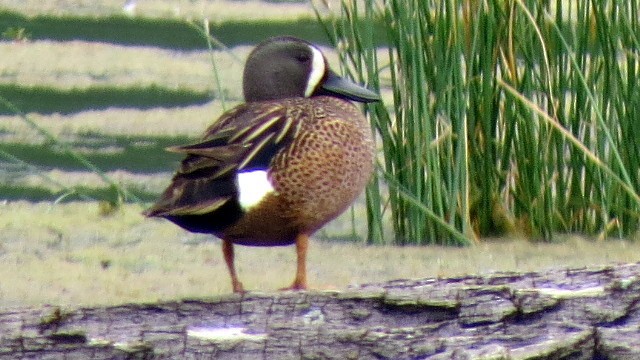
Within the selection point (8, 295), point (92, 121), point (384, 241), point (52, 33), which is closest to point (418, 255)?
point (384, 241)

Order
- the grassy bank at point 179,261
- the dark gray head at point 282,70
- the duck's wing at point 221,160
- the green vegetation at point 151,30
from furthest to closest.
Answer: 1. the green vegetation at point 151,30
2. the grassy bank at point 179,261
3. the dark gray head at point 282,70
4. the duck's wing at point 221,160

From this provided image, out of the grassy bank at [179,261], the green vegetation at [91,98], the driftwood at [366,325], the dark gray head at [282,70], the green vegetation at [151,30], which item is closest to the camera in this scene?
the driftwood at [366,325]

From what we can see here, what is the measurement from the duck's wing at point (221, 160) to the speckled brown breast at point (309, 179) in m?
0.04

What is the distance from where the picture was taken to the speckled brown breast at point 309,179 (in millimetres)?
3373

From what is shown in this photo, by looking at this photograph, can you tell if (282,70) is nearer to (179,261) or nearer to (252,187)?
(252,187)

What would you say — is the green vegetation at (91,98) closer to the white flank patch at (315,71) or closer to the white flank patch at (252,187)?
the white flank patch at (315,71)

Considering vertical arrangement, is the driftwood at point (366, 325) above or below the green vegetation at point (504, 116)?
below

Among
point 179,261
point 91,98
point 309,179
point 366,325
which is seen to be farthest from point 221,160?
point 91,98

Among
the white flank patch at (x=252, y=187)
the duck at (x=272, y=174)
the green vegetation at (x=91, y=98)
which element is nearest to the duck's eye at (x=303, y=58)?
the duck at (x=272, y=174)

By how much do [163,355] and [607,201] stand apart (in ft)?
6.77

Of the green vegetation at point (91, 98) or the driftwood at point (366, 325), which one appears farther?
the green vegetation at point (91, 98)

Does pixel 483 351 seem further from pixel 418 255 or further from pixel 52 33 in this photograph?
pixel 52 33

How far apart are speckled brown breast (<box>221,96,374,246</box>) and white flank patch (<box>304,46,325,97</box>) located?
26 cm

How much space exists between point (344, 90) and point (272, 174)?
2.04ft
